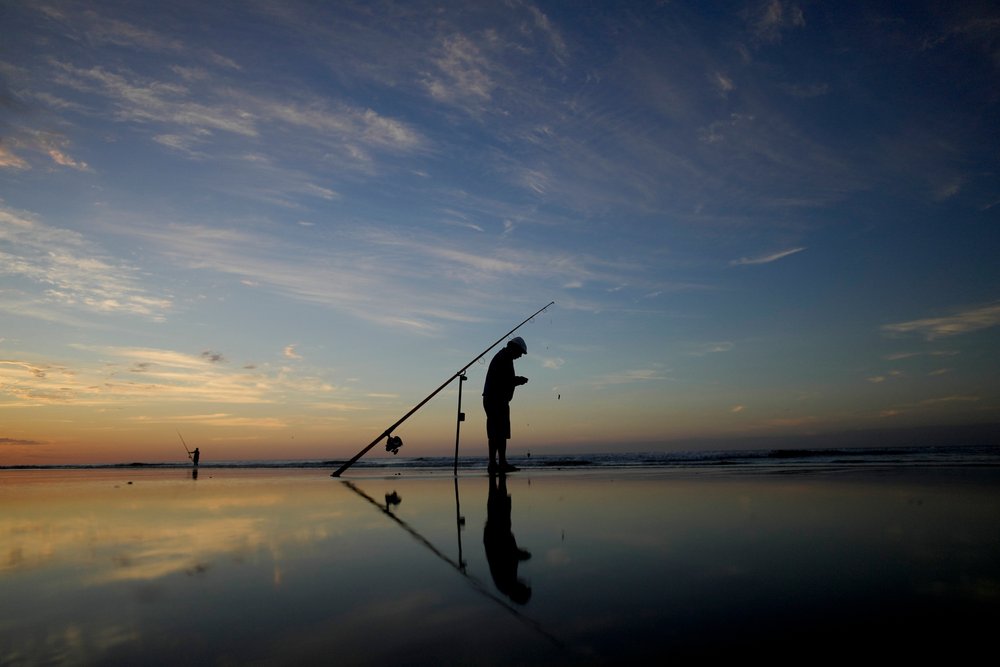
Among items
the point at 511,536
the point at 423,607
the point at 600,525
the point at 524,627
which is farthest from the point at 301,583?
the point at 600,525

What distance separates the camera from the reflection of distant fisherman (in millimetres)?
2539

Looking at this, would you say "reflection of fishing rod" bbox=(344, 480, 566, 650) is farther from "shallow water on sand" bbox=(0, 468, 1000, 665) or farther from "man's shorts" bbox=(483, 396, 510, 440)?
"man's shorts" bbox=(483, 396, 510, 440)

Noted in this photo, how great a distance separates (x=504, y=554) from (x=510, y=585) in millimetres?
778

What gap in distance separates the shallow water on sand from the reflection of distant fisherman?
0.09 feet

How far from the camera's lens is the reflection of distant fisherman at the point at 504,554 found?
2539mm

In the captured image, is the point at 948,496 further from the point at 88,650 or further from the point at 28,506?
the point at 28,506

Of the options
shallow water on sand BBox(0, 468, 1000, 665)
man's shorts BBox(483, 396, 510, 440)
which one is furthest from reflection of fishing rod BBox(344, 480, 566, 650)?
man's shorts BBox(483, 396, 510, 440)

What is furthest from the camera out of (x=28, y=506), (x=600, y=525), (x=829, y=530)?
(x=28, y=506)

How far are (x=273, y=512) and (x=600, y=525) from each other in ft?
11.5

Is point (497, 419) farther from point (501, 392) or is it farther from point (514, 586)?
point (514, 586)

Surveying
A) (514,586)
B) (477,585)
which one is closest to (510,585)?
(514,586)

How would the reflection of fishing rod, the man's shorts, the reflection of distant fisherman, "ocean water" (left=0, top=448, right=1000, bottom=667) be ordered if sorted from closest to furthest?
"ocean water" (left=0, top=448, right=1000, bottom=667)
the reflection of fishing rod
the reflection of distant fisherman
the man's shorts

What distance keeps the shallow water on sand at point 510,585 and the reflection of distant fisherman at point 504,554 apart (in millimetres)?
26

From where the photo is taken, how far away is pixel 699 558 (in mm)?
3156
